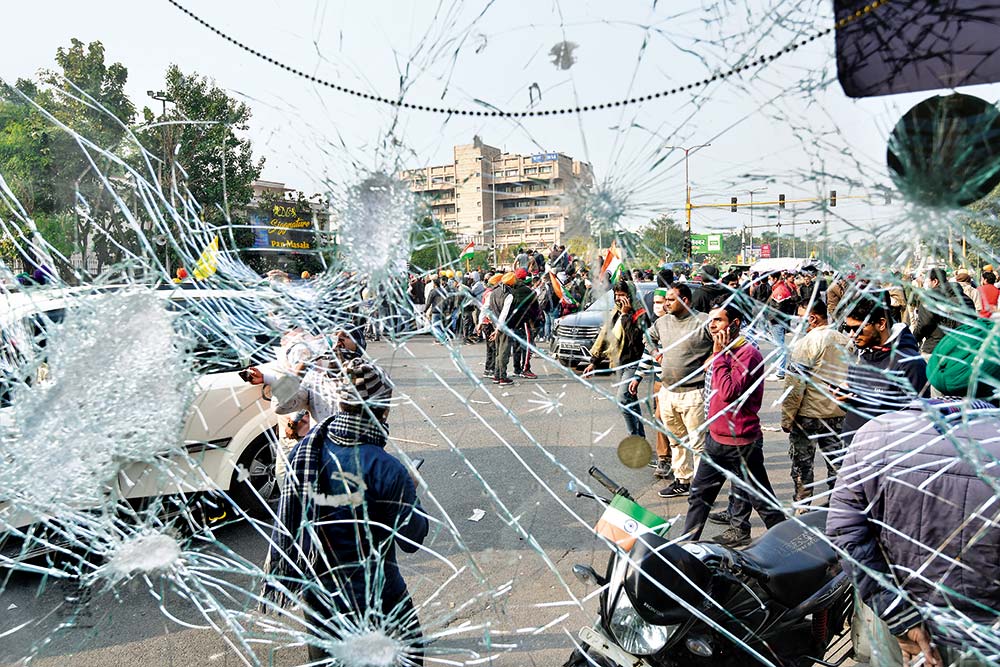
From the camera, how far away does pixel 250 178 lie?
8.43 feet

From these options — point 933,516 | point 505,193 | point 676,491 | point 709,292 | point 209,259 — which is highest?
point 505,193

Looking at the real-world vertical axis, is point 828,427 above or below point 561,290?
below

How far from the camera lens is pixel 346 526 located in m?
2.53

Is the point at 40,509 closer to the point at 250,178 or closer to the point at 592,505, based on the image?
the point at 250,178

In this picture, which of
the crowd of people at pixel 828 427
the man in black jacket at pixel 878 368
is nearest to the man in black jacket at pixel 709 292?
the crowd of people at pixel 828 427

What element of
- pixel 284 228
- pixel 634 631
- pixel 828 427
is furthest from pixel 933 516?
pixel 284 228

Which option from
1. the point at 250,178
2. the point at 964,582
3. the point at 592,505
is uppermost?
the point at 250,178

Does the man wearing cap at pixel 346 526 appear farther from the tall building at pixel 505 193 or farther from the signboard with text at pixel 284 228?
the tall building at pixel 505 193

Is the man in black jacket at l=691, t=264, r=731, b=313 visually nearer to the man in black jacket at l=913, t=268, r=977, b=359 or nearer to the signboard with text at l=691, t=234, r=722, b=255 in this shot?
the signboard with text at l=691, t=234, r=722, b=255

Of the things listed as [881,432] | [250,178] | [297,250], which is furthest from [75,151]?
[881,432]

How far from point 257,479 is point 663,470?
10.5 feet

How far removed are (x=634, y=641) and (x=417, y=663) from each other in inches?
30.7

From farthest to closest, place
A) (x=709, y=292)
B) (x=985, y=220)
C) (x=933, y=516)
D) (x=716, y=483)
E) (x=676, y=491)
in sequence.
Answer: (x=676, y=491), (x=716, y=483), (x=709, y=292), (x=933, y=516), (x=985, y=220)

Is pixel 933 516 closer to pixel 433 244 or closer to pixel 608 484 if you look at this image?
pixel 608 484
